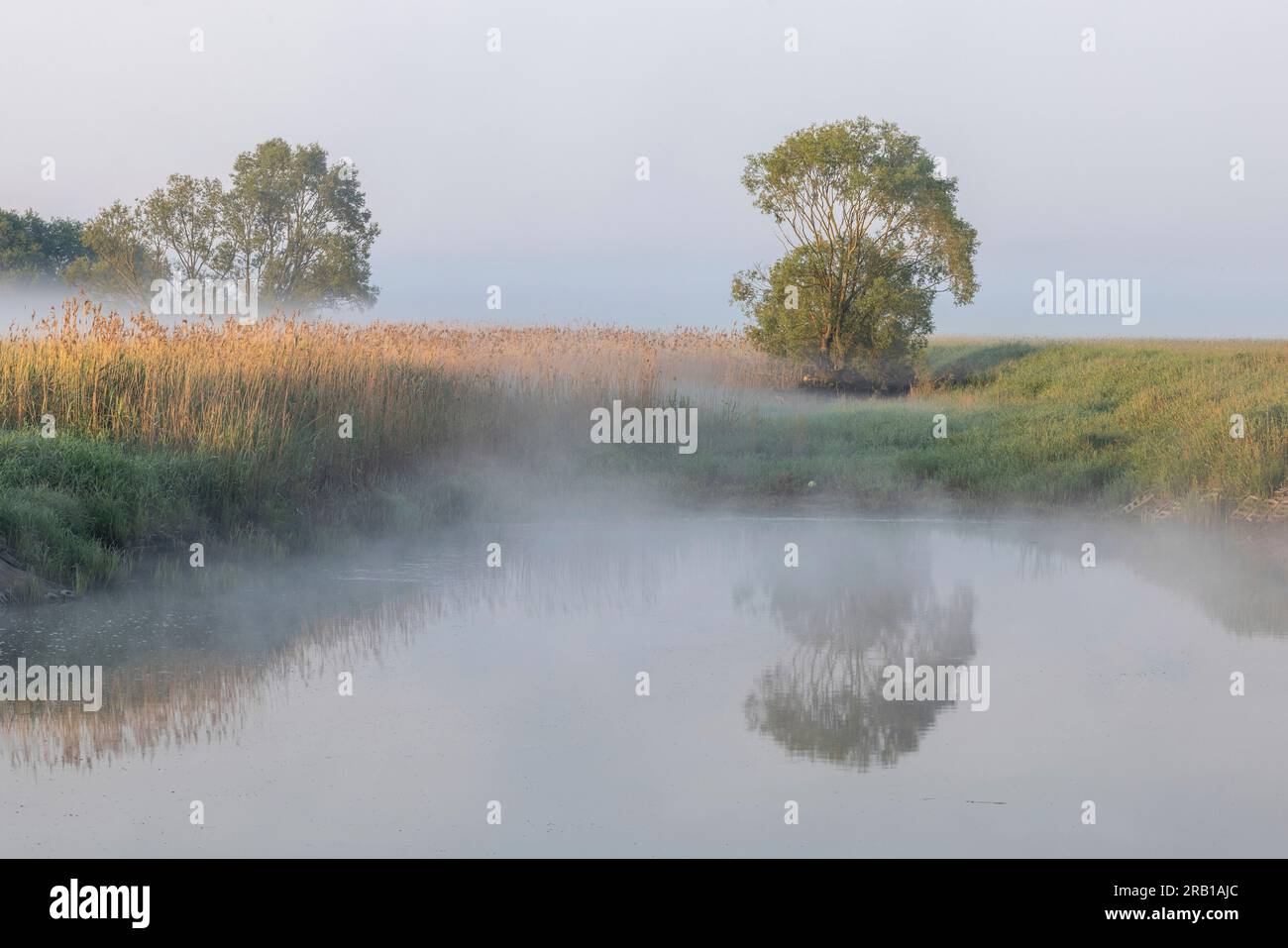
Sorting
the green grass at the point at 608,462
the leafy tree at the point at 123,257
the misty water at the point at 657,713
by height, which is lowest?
the misty water at the point at 657,713

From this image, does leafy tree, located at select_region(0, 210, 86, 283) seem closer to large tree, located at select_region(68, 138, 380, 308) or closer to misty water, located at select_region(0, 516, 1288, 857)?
large tree, located at select_region(68, 138, 380, 308)

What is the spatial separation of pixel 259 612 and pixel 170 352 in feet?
15.3

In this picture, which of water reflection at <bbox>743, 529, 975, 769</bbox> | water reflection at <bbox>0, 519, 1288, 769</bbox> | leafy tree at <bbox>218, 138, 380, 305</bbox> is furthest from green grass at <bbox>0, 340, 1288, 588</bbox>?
leafy tree at <bbox>218, 138, 380, 305</bbox>

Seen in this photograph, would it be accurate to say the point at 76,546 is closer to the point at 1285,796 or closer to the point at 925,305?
the point at 1285,796

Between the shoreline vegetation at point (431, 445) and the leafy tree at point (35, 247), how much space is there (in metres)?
26.0

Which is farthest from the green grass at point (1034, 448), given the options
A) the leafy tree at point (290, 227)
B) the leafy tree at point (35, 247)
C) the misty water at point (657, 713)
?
the leafy tree at point (35, 247)

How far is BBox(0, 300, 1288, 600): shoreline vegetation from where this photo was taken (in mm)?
9688

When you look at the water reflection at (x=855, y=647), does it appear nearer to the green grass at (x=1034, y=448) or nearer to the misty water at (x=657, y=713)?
the misty water at (x=657, y=713)

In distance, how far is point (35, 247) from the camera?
41.2 metres

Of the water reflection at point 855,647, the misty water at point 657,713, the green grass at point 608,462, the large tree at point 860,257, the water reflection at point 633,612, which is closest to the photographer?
the misty water at point 657,713

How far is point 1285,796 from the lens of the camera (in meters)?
4.95

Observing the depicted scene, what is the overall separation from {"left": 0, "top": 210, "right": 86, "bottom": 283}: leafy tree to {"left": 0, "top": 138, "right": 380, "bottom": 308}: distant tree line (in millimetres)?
3160

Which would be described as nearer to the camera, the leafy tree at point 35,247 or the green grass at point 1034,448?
the green grass at point 1034,448

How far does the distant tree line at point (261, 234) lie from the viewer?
37.2 meters
